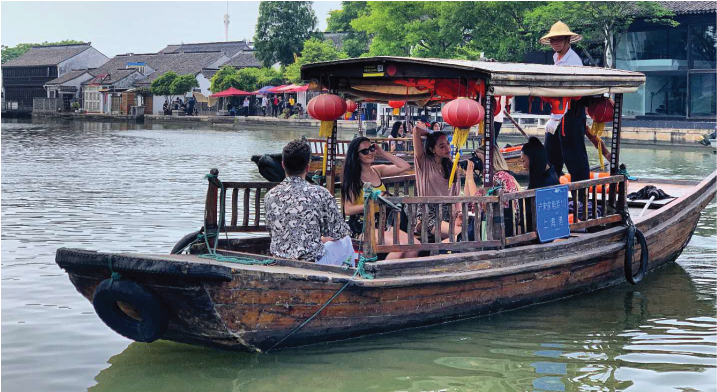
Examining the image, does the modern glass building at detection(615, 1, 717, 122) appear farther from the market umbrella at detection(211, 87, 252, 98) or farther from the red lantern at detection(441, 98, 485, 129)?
the red lantern at detection(441, 98, 485, 129)

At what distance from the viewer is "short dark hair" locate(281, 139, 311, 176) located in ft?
17.8

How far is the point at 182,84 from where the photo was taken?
49.6m

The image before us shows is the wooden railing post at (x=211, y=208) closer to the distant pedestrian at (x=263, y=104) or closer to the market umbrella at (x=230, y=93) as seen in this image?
the market umbrella at (x=230, y=93)

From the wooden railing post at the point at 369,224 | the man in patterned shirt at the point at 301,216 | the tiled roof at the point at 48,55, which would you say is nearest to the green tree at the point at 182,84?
the tiled roof at the point at 48,55

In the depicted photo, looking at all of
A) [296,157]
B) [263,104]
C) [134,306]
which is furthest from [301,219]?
[263,104]

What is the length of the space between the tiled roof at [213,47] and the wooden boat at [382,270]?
162 feet

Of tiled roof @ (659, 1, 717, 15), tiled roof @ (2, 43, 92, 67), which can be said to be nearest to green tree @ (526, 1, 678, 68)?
tiled roof @ (659, 1, 717, 15)

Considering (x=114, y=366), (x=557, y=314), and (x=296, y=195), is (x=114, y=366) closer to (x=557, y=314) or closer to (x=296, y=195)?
(x=296, y=195)

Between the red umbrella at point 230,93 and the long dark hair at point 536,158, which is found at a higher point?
the red umbrella at point 230,93

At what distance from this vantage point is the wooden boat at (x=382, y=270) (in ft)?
16.5

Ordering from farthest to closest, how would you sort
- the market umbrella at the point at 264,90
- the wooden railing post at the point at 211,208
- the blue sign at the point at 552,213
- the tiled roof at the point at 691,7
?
the market umbrella at the point at 264,90 < the tiled roof at the point at 691,7 < the blue sign at the point at 552,213 < the wooden railing post at the point at 211,208

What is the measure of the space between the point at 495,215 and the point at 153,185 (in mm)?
10691

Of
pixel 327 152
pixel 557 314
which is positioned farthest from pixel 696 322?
pixel 327 152

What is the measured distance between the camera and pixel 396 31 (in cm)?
3309
